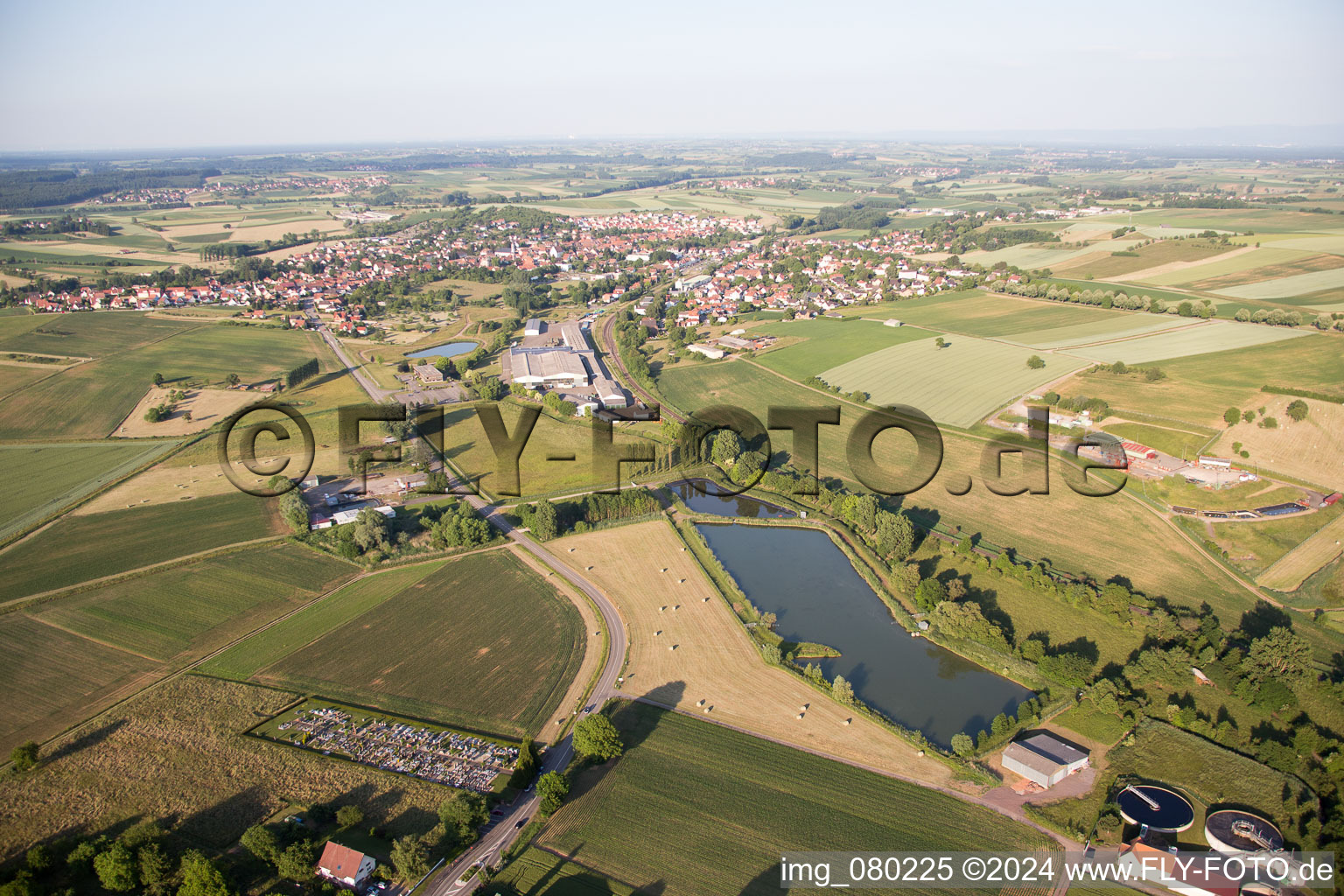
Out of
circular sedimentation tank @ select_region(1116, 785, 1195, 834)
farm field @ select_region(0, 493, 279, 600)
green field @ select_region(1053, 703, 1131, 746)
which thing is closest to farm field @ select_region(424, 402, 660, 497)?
farm field @ select_region(0, 493, 279, 600)

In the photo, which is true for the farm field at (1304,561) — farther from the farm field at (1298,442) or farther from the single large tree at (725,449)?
the single large tree at (725,449)

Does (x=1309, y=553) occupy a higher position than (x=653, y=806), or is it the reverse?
(x=1309, y=553)

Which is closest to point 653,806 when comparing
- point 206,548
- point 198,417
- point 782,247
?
point 206,548

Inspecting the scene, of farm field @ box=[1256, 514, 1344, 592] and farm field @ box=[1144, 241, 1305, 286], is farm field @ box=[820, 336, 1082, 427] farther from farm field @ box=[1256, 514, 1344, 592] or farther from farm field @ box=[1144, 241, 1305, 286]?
farm field @ box=[1144, 241, 1305, 286]

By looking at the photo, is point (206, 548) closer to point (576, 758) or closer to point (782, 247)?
point (576, 758)

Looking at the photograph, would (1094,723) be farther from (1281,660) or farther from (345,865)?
(345,865)

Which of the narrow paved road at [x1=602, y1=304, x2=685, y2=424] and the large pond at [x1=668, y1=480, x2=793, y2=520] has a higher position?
the narrow paved road at [x1=602, y1=304, x2=685, y2=424]
